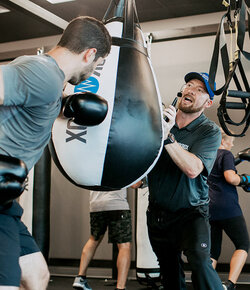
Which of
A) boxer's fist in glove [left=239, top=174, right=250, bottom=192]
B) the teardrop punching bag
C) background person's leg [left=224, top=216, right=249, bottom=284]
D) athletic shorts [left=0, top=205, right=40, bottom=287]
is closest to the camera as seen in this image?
athletic shorts [left=0, top=205, right=40, bottom=287]

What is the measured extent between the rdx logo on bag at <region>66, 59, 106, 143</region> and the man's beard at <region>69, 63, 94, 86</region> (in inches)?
4.6

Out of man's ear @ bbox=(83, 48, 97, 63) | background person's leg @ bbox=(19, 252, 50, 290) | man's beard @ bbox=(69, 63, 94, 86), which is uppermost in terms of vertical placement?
man's ear @ bbox=(83, 48, 97, 63)

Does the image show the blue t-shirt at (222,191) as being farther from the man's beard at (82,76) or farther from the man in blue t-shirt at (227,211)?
the man's beard at (82,76)

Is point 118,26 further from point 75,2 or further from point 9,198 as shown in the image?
point 75,2

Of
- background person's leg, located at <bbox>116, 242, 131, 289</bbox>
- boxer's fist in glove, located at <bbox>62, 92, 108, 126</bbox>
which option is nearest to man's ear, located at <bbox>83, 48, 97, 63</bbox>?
boxer's fist in glove, located at <bbox>62, 92, 108, 126</bbox>

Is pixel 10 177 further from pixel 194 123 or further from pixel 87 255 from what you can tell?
pixel 87 255

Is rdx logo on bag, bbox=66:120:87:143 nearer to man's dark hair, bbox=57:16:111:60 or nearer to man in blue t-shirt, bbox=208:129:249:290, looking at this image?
man's dark hair, bbox=57:16:111:60

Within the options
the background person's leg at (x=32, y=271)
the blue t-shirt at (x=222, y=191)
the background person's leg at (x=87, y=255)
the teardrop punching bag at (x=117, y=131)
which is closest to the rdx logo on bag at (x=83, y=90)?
the teardrop punching bag at (x=117, y=131)

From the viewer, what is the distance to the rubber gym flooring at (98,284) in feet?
15.6

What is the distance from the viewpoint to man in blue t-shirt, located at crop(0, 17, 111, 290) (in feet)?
5.16

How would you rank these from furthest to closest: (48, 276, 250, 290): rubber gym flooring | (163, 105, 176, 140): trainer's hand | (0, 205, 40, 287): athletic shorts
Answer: (48, 276, 250, 290): rubber gym flooring < (163, 105, 176, 140): trainer's hand < (0, 205, 40, 287): athletic shorts

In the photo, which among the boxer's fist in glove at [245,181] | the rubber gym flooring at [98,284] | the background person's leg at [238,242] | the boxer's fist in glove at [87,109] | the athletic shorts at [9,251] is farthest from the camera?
the rubber gym flooring at [98,284]

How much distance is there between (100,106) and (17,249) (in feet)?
2.16

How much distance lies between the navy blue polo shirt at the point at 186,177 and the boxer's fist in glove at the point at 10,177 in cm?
127
